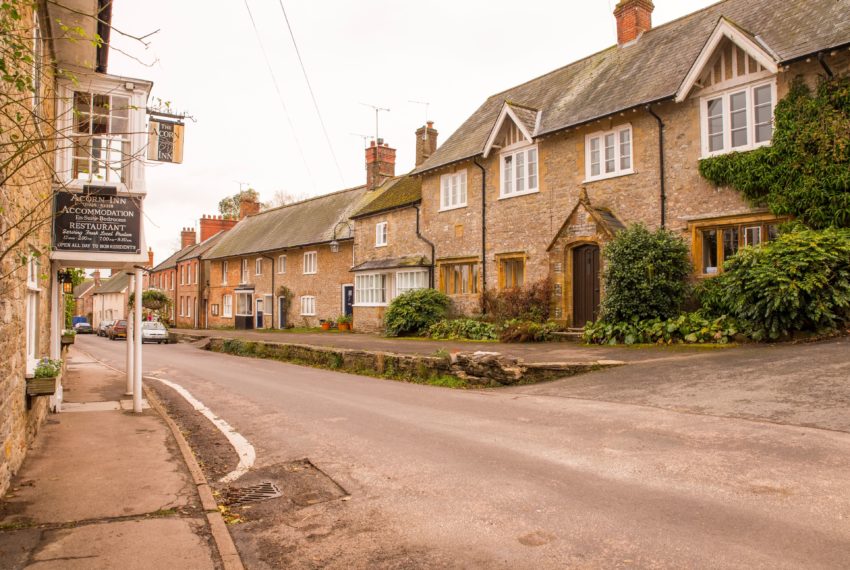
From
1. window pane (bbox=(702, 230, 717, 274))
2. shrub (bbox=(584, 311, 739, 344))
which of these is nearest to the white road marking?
shrub (bbox=(584, 311, 739, 344))

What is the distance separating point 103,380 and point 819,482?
14738 mm

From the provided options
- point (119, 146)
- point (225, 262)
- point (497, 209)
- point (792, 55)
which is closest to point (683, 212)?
point (792, 55)

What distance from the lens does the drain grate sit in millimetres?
5685

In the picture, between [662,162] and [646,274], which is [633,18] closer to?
[662,162]

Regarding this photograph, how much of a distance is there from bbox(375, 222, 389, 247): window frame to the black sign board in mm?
19613

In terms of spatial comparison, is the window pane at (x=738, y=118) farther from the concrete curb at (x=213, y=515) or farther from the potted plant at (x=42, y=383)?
the potted plant at (x=42, y=383)

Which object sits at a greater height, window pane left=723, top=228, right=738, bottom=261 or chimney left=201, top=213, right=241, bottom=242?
chimney left=201, top=213, right=241, bottom=242

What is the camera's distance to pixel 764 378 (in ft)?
32.0

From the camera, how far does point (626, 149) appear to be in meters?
17.9

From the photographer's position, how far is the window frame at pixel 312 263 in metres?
36.1

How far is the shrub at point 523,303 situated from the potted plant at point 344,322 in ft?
38.7

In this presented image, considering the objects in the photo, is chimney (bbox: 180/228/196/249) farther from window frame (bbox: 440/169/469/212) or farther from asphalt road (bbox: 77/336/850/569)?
asphalt road (bbox: 77/336/850/569)

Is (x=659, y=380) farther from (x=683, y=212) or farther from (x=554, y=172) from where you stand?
(x=554, y=172)

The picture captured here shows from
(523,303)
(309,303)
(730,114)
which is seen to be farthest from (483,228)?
(309,303)
